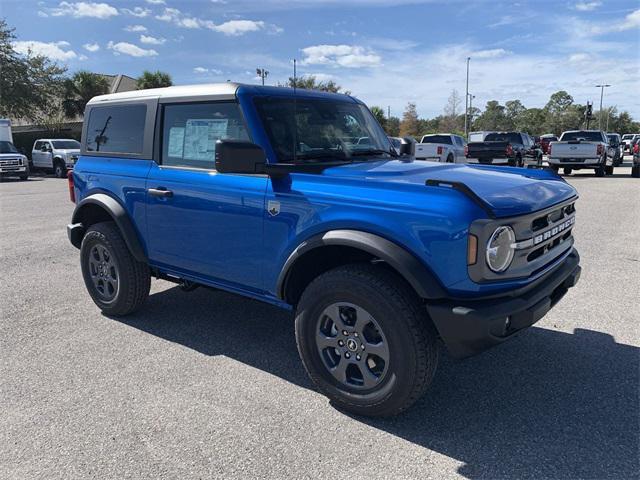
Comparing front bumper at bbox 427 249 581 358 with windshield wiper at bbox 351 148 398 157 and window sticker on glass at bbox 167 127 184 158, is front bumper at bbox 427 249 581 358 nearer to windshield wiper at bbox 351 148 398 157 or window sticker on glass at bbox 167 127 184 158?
windshield wiper at bbox 351 148 398 157

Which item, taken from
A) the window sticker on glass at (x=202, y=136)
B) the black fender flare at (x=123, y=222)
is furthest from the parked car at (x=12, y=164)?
the window sticker on glass at (x=202, y=136)

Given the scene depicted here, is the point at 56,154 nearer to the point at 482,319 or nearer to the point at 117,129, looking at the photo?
the point at 117,129

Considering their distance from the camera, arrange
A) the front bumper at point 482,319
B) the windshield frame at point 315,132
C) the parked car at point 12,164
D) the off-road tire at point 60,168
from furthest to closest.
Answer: the off-road tire at point 60,168
the parked car at point 12,164
the windshield frame at point 315,132
the front bumper at point 482,319

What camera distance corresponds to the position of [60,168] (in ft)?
76.3

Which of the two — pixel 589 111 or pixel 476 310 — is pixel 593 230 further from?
pixel 589 111

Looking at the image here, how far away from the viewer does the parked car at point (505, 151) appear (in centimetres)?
1841

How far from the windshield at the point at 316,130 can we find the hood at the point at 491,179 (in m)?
0.25

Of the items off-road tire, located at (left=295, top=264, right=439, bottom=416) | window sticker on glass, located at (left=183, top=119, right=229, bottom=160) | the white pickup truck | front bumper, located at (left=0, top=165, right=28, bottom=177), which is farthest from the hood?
front bumper, located at (left=0, top=165, right=28, bottom=177)

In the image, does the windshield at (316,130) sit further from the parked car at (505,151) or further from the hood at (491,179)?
the parked car at (505,151)

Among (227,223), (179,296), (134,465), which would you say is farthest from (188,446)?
(179,296)

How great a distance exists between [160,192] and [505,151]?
16.7 metres

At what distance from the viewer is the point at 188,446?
8.89 ft

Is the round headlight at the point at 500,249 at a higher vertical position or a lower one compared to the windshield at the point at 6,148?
lower

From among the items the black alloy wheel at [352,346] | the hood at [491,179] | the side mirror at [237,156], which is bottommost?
the black alloy wheel at [352,346]
